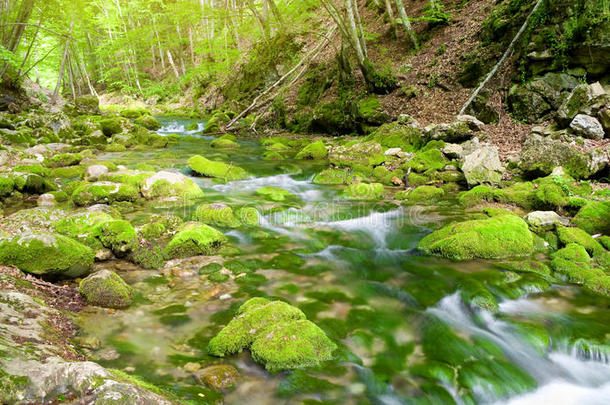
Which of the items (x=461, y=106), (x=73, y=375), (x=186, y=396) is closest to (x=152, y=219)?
(x=186, y=396)

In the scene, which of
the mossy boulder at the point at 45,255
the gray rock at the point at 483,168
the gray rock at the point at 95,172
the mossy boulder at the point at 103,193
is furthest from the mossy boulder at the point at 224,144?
the mossy boulder at the point at 45,255

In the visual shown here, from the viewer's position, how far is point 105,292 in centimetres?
400

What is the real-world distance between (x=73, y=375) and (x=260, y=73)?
74.3 ft

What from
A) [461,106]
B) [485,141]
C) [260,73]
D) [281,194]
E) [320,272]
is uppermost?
[260,73]

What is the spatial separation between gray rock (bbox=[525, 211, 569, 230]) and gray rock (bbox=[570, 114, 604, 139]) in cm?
328

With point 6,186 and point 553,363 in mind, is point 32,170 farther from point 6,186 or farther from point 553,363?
point 553,363

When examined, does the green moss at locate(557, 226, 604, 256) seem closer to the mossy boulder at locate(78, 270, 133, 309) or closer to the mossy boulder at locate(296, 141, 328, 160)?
the mossy boulder at locate(78, 270, 133, 309)

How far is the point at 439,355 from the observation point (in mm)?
3617

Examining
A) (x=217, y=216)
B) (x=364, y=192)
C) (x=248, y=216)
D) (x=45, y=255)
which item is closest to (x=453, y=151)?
(x=364, y=192)

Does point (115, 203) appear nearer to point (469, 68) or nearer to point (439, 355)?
point (439, 355)

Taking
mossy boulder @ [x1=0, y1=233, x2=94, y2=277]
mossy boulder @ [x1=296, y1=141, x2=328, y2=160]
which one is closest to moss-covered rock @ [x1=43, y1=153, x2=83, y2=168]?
mossy boulder @ [x1=296, y1=141, x2=328, y2=160]

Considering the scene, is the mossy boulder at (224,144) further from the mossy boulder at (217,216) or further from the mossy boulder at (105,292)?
the mossy boulder at (105,292)

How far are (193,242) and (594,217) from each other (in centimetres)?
654

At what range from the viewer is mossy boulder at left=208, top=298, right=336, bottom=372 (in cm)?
320
